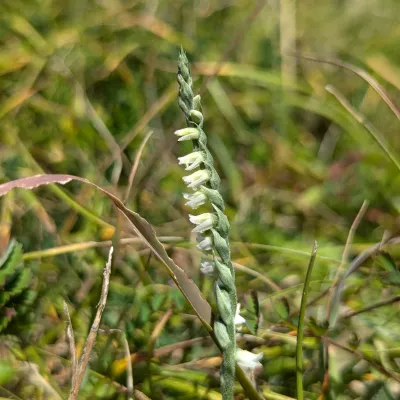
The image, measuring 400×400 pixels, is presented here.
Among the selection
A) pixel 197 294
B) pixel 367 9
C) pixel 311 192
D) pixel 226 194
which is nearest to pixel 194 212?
pixel 226 194

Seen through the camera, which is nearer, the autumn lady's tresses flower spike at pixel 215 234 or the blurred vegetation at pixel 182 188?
the autumn lady's tresses flower spike at pixel 215 234

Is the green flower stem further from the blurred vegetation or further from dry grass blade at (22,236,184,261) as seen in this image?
dry grass blade at (22,236,184,261)

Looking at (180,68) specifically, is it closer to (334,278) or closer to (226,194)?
(334,278)

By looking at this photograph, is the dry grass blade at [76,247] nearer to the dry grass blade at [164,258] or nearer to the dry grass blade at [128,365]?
the dry grass blade at [128,365]

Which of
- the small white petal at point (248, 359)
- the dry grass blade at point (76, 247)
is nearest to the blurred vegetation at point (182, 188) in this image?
the dry grass blade at point (76, 247)

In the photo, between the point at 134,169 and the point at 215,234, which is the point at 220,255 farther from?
the point at 134,169

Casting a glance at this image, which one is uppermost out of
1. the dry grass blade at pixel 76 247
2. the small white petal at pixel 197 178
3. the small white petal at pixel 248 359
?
the dry grass blade at pixel 76 247

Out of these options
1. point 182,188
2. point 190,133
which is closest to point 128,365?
point 190,133
